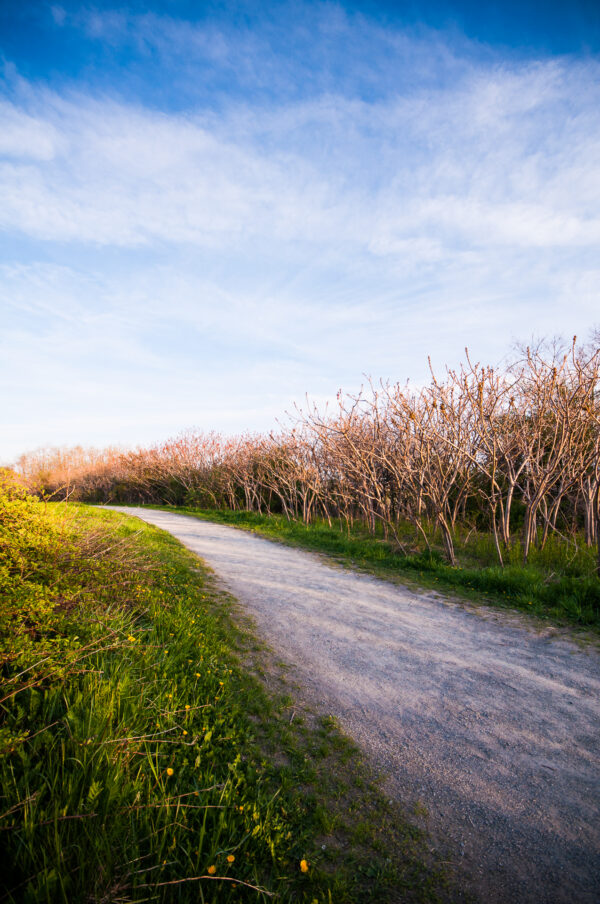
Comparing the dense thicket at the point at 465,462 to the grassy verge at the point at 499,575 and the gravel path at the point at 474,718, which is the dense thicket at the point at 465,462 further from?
the gravel path at the point at 474,718

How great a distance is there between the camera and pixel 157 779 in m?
2.20

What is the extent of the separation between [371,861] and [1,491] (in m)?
3.95

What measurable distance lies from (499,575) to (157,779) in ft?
20.3

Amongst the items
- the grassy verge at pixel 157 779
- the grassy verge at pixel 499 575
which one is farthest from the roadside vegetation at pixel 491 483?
the grassy verge at pixel 157 779

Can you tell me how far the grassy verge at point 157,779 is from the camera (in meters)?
1.75

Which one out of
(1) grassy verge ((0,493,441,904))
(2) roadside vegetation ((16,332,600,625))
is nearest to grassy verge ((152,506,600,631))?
(2) roadside vegetation ((16,332,600,625))

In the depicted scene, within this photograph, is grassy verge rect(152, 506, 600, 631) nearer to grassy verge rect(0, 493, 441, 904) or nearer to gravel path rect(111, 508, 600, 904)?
gravel path rect(111, 508, 600, 904)

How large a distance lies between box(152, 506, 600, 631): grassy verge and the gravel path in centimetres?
63

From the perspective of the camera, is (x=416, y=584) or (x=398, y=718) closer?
(x=398, y=718)

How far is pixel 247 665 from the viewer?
399 centimetres

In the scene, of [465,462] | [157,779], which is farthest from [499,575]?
[157,779]

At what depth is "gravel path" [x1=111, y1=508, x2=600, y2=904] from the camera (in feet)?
7.11

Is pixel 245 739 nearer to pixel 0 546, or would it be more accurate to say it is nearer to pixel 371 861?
pixel 371 861

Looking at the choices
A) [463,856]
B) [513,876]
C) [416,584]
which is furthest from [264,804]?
[416,584]
